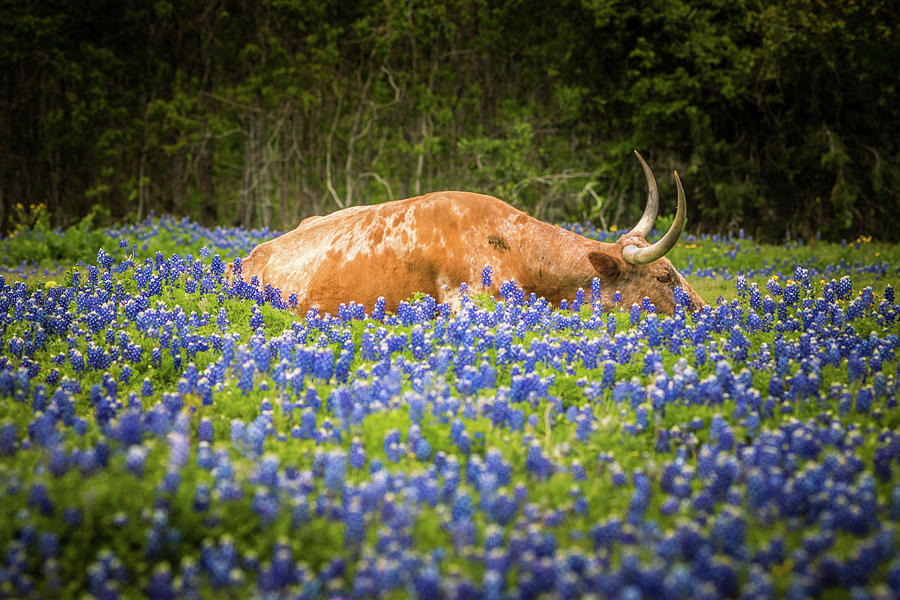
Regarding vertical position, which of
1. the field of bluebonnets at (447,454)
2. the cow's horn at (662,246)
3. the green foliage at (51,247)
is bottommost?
the green foliage at (51,247)

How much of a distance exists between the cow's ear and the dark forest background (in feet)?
36.1

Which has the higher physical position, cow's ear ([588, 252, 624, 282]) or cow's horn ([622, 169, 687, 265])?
cow's horn ([622, 169, 687, 265])

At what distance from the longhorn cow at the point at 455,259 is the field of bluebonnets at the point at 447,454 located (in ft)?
2.85

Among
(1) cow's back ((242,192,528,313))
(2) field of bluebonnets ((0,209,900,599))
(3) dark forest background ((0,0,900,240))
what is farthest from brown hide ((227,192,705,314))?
(3) dark forest background ((0,0,900,240))

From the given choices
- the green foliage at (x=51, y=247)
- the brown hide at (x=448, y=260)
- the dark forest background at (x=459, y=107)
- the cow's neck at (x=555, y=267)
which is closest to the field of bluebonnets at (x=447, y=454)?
the brown hide at (x=448, y=260)

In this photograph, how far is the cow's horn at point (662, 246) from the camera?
6.47 metres

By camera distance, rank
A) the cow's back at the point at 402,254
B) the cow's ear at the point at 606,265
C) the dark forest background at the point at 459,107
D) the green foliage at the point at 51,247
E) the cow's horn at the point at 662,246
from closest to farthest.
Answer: the cow's horn at the point at 662,246
the cow's back at the point at 402,254
the cow's ear at the point at 606,265
the green foliage at the point at 51,247
the dark forest background at the point at 459,107

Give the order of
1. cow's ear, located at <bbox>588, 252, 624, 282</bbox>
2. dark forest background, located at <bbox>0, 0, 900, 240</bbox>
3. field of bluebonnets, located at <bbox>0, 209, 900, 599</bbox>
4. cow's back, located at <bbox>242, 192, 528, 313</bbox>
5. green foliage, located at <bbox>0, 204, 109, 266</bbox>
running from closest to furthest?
field of bluebonnets, located at <bbox>0, 209, 900, 599</bbox> → cow's back, located at <bbox>242, 192, 528, 313</bbox> → cow's ear, located at <bbox>588, 252, 624, 282</bbox> → green foliage, located at <bbox>0, 204, 109, 266</bbox> → dark forest background, located at <bbox>0, 0, 900, 240</bbox>

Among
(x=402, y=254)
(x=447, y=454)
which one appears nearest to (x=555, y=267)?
(x=402, y=254)

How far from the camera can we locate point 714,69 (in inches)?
730

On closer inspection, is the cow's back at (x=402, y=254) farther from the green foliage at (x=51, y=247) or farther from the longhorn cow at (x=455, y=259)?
the green foliage at (x=51, y=247)

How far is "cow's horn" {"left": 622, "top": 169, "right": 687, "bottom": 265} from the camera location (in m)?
6.47

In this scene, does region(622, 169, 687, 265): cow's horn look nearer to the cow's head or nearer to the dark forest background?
the cow's head

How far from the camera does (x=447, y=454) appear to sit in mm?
3963
